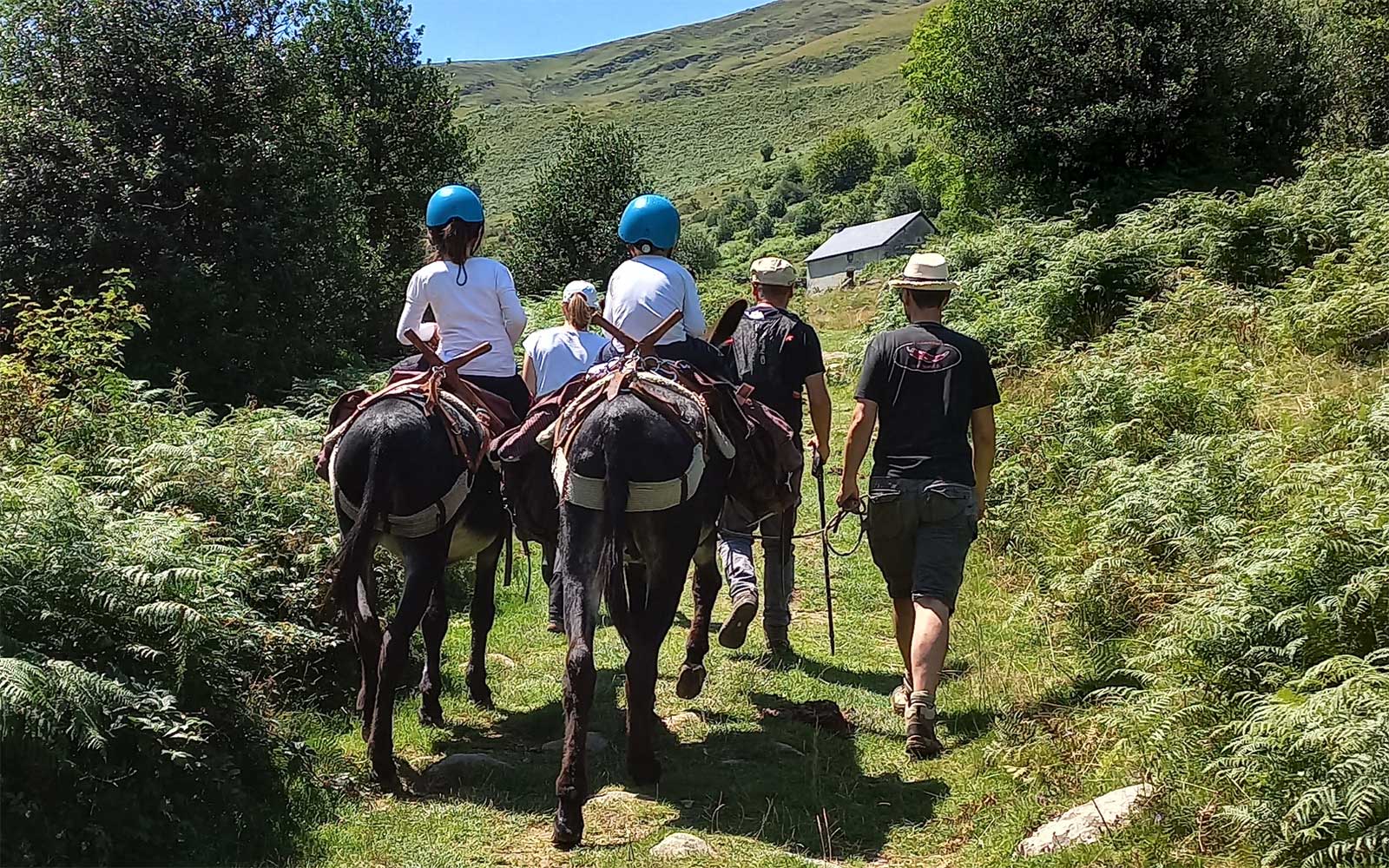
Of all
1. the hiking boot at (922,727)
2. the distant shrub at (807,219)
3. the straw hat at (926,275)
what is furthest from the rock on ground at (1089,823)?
the distant shrub at (807,219)

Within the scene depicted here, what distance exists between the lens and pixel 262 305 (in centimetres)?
1823

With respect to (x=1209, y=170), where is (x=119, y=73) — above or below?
above

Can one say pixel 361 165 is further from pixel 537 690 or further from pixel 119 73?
pixel 537 690

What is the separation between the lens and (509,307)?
6918mm

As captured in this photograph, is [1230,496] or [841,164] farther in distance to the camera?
[841,164]

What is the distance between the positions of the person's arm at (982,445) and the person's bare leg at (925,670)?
0.74 metres

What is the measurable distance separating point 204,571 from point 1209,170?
2409cm

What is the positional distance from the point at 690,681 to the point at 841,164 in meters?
96.8

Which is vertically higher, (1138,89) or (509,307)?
(1138,89)

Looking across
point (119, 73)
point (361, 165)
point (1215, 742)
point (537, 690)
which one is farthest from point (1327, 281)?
point (361, 165)

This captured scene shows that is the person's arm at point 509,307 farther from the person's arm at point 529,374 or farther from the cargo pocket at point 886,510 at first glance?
the cargo pocket at point 886,510

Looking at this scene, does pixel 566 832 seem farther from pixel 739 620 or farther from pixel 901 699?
pixel 901 699

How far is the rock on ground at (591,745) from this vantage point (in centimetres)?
647

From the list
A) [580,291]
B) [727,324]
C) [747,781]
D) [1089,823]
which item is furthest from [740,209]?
[1089,823]
